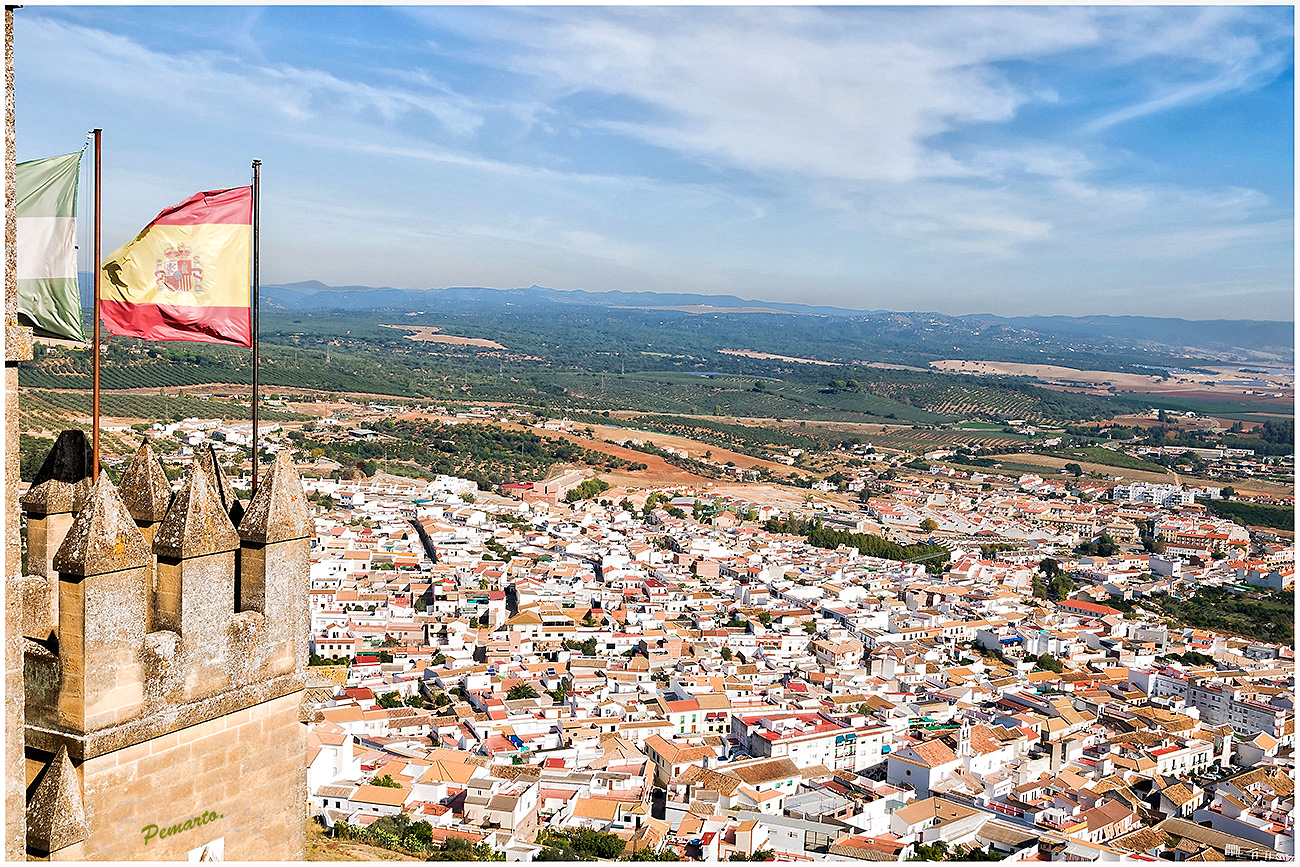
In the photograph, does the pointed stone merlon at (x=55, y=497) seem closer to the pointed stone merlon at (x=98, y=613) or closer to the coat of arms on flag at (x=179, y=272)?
the pointed stone merlon at (x=98, y=613)

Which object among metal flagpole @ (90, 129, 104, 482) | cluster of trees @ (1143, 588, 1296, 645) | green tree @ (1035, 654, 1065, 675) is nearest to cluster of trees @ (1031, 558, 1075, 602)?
cluster of trees @ (1143, 588, 1296, 645)

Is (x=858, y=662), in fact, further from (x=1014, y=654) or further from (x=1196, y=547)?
(x=1196, y=547)

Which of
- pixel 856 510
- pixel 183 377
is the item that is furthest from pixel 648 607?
pixel 183 377

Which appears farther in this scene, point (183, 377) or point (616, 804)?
point (183, 377)

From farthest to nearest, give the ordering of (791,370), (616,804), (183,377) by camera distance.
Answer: (791,370) → (183,377) → (616,804)

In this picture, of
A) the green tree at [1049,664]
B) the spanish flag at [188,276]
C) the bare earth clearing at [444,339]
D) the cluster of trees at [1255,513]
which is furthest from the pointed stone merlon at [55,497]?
the bare earth clearing at [444,339]
